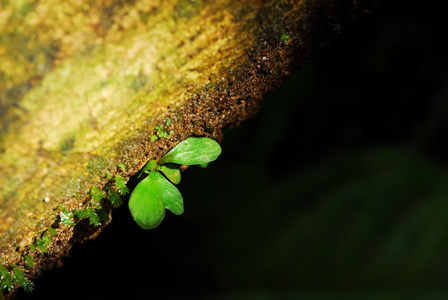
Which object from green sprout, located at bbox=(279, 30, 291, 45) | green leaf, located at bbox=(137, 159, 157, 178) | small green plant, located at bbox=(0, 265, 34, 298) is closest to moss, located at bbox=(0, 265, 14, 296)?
small green plant, located at bbox=(0, 265, 34, 298)

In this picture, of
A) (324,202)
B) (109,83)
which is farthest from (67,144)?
(324,202)

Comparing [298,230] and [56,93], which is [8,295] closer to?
[56,93]

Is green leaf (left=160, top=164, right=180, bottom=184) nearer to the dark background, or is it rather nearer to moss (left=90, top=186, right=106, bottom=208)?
moss (left=90, top=186, right=106, bottom=208)

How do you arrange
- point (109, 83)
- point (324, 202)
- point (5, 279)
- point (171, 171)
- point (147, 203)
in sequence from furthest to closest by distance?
point (324, 202) < point (171, 171) < point (147, 203) < point (5, 279) < point (109, 83)

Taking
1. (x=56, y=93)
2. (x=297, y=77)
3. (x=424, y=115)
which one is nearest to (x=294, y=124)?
(x=297, y=77)

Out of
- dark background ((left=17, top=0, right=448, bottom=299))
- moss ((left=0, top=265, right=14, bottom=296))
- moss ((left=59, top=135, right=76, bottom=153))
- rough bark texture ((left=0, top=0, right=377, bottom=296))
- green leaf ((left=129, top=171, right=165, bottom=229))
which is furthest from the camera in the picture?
dark background ((left=17, top=0, right=448, bottom=299))

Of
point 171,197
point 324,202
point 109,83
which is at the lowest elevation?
point 324,202

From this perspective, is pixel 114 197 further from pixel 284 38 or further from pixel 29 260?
pixel 284 38
